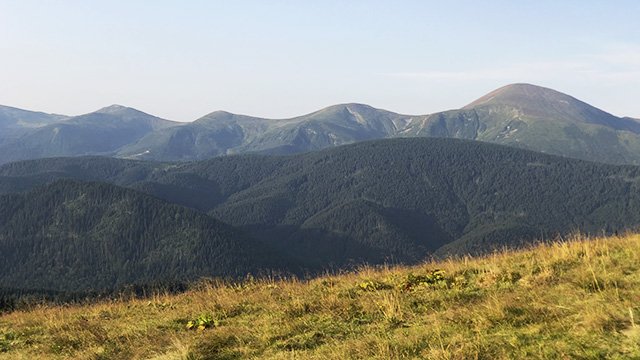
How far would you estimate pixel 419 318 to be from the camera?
10.2 meters

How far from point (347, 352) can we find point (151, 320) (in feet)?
23.3

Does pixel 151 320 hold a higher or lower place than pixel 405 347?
lower

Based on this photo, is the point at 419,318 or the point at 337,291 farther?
the point at 337,291

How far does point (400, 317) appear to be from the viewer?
10.3m

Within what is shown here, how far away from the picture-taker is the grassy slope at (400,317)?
26.3ft

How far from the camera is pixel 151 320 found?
13375 millimetres

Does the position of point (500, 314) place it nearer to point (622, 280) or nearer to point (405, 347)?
point (405, 347)

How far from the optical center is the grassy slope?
803cm

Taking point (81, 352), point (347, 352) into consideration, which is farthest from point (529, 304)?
point (81, 352)

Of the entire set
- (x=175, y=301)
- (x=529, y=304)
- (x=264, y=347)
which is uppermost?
(x=529, y=304)

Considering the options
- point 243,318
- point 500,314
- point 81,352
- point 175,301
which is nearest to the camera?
point 500,314

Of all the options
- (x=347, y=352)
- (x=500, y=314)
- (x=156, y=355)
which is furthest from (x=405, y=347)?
(x=156, y=355)

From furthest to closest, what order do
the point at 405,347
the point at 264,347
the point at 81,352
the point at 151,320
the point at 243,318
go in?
the point at 151,320 < the point at 243,318 < the point at 81,352 < the point at 264,347 < the point at 405,347

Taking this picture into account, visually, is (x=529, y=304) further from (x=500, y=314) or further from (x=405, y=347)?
(x=405, y=347)
